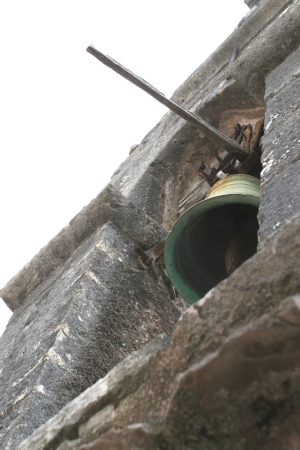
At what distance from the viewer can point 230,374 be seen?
0.87 meters

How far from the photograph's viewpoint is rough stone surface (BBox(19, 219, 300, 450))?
2.75 feet

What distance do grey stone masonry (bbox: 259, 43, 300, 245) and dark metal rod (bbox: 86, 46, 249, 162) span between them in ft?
1.00

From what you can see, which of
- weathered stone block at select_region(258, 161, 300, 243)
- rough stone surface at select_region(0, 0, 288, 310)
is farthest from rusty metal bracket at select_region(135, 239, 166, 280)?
weathered stone block at select_region(258, 161, 300, 243)

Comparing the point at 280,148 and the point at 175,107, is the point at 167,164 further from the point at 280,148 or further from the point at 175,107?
the point at 280,148

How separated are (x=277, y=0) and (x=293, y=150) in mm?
2725

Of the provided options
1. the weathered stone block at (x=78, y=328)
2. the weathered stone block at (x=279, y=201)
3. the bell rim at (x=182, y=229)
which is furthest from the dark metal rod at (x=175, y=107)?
the weathered stone block at (x=279, y=201)

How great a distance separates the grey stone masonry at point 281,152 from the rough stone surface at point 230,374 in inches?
16.9

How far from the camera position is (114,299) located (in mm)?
2721

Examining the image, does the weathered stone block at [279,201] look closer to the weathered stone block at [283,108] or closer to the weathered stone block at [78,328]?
the weathered stone block at [283,108]

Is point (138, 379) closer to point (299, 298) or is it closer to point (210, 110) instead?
point (299, 298)

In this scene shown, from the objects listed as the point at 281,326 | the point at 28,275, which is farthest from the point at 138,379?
the point at 28,275

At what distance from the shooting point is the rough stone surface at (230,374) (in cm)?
84

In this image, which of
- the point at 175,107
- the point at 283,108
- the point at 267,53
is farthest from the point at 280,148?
the point at 267,53

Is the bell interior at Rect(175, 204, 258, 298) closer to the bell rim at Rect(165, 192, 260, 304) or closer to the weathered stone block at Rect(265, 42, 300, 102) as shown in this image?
the bell rim at Rect(165, 192, 260, 304)
